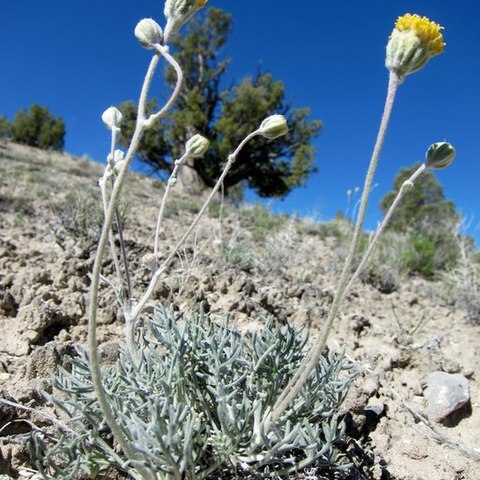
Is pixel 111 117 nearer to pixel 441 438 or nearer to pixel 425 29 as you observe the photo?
pixel 425 29

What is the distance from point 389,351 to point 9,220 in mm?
3235

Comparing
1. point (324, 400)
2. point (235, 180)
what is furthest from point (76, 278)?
point (235, 180)

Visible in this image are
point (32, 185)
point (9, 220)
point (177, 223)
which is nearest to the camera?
point (9, 220)

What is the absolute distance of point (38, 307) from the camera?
2.02m

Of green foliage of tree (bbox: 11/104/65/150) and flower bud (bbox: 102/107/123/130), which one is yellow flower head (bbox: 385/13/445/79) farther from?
green foliage of tree (bbox: 11/104/65/150)

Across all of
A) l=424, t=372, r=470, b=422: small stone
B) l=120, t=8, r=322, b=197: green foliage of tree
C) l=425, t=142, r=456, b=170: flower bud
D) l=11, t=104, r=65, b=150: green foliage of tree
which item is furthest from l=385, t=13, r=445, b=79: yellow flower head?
l=11, t=104, r=65, b=150: green foliage of tree

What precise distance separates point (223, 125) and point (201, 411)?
15282 millimetres

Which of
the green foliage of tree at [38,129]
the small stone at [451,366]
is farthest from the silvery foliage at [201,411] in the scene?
the green foliage of tree at [38,129]

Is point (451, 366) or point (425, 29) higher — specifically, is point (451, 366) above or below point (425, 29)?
below

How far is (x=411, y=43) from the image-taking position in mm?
1004

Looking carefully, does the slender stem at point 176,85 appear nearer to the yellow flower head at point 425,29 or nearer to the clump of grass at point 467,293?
the yellow flower head at point 425,29

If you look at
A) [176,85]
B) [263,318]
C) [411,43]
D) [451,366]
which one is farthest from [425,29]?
[451,366]

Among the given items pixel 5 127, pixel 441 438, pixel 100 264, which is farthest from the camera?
pixel 5 127

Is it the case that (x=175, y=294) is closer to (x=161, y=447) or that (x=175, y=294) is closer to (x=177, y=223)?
(x=161, y=447)
